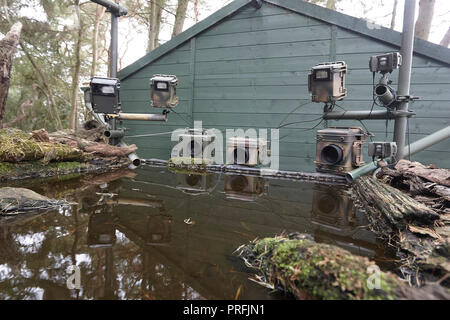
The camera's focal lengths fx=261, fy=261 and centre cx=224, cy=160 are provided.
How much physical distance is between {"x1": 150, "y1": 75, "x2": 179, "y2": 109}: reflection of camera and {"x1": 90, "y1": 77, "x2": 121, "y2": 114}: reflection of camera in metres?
0.73

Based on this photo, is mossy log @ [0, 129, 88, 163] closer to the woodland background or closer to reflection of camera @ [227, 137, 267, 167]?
reflection of camera @ [227, 137, 267, 167]

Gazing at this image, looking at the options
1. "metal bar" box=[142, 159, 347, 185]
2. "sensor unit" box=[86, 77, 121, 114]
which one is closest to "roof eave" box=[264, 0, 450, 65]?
"metal bar" box=[142, 159, 347, 185]

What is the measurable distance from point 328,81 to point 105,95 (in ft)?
12.8

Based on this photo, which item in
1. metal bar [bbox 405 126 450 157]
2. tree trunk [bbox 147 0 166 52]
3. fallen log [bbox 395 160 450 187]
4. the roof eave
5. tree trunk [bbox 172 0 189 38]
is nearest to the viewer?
fallen log [bbox 395 160 450 187]

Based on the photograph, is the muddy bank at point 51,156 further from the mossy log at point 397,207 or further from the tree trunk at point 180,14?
the tree trunk at point 180,14

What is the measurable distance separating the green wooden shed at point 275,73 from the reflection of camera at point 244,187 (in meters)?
1.31

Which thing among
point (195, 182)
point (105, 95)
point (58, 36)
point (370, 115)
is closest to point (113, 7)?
point (105, 95)

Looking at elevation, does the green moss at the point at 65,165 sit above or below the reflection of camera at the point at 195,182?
above

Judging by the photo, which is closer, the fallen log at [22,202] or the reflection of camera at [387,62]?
the fallen log at [22,202]

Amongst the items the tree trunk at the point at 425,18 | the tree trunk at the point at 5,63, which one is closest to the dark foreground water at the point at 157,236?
the tree trunk at the point at 5,63

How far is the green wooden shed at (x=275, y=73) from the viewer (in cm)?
418

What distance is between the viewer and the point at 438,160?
4.16m

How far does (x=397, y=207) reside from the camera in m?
1.92

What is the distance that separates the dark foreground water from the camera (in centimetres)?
122
